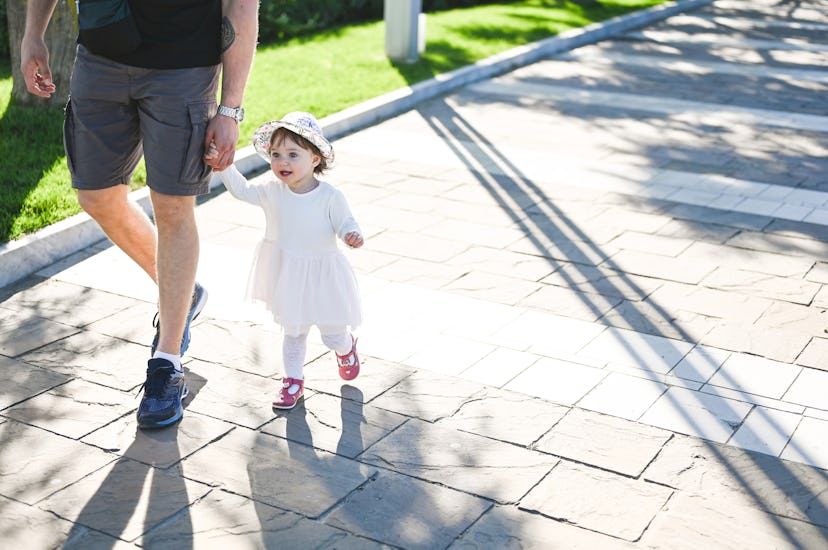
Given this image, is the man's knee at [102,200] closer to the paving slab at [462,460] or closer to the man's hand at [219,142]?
the man's hand at [219,142]

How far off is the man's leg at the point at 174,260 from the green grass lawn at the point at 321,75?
204 cm

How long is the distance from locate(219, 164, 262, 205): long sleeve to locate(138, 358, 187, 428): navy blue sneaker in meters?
0.68

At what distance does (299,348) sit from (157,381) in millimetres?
545

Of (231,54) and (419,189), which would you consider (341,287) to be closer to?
(231,54)

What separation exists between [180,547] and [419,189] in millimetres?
4198

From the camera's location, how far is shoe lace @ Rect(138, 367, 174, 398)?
4055 mm

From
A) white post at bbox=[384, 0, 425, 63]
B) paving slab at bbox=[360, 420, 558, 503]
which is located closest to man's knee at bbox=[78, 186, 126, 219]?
paving slab at bbox=[360, 420, 558, 503]

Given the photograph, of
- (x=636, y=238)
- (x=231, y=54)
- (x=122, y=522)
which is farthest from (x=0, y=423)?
(x=636, y=238)

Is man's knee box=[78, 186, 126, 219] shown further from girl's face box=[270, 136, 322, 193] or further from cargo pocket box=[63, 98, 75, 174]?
girl's face box=[270, 136, 322, 193]

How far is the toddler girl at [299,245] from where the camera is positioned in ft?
13.3

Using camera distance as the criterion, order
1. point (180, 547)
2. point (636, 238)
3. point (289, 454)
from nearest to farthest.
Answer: point (180, 547), point (289, 454), point (636, 238)

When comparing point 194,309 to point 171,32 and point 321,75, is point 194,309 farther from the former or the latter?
point 321,75

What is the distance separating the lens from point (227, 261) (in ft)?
19.2

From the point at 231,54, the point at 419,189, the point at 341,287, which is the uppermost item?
the point at 231,54
